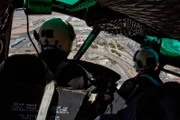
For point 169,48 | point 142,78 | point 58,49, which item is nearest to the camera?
point 58,49

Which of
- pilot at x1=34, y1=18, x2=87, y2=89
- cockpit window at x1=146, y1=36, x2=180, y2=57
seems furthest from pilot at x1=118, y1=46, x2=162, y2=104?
cockpit window at x1=146, y1=36, x2=180, y2=57

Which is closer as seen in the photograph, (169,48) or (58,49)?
(58,49)

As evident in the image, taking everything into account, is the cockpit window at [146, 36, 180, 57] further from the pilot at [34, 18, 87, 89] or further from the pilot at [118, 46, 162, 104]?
the pilot at [34, 18, 87, 89]

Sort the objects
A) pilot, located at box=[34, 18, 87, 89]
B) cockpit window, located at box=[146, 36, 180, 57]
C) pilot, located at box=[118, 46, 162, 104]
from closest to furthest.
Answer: pilot, located at box=[34, 18, 87, 89], pilot, located at box=[118, 46, 162, 104], cockpit window, located at box=[146, 36, 180, 57]

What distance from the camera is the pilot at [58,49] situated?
193 centimetres

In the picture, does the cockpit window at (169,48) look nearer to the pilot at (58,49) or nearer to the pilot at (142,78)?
the pilot at (142,78)

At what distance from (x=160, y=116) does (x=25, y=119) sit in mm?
895

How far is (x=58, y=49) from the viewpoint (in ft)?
7.11

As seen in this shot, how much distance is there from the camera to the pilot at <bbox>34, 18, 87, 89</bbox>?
1.93 metres

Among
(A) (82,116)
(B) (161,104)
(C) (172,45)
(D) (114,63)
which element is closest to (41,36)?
(A) (82,116)

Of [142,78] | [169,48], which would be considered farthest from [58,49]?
[169,48]

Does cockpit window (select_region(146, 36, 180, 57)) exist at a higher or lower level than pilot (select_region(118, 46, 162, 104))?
lower

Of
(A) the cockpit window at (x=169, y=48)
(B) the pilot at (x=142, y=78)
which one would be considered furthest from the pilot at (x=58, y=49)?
(A) the cockpit window at (x=169, y=48)

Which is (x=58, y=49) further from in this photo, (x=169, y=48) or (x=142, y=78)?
(x=169, y=48)
